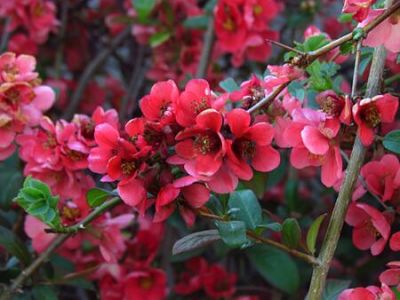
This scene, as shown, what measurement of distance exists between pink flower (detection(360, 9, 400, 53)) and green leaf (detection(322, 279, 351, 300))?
0.31 m

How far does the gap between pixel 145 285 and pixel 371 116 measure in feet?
1.98

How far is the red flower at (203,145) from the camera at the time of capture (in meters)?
0.76

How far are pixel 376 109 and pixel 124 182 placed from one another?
0.90 feet

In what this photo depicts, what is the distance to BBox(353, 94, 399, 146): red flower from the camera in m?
0.78

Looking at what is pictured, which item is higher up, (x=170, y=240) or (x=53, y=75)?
(x=53, y=75)

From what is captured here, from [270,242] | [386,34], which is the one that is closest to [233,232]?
[270,242]

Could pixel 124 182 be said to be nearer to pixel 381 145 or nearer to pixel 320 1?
pixel 381 145

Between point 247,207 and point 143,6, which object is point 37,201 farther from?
point 143,6

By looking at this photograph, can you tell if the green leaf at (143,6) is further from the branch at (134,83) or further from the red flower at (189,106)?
the red flower at (189,106)

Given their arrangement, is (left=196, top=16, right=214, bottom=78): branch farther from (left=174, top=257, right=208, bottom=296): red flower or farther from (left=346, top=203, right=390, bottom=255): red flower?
(left=346, top=203, right=390, bottom=255): red flower

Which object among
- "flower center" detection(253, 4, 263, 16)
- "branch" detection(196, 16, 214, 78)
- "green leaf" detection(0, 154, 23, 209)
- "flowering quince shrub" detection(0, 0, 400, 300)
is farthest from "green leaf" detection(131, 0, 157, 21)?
"green leaf" detection(0, 154, 23, 209)

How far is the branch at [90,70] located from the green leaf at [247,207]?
739mm

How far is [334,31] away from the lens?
1708mm

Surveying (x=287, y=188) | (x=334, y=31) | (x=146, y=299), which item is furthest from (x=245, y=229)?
(x=334, y=31)
